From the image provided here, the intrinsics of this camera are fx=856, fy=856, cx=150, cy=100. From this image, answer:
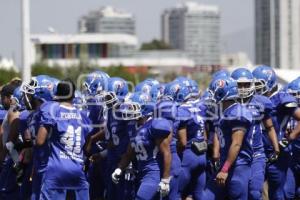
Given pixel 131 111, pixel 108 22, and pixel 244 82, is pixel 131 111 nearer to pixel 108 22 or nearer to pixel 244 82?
pixel 244 82

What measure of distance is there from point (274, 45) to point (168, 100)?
3380 inches

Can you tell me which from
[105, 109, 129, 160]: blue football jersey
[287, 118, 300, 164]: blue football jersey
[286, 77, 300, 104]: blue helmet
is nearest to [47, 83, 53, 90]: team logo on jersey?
[105, 109, 129, 160]: blue football jersey

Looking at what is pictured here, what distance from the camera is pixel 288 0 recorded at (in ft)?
303

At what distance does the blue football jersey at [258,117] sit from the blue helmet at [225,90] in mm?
368

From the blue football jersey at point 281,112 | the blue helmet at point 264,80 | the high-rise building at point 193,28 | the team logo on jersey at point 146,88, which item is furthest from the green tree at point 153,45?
the blue football jersey at point 281,112

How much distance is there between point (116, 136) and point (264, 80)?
7.78 ft

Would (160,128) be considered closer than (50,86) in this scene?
Yes

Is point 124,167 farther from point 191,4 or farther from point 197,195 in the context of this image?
point 191,4

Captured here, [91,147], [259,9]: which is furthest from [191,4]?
[91,147]

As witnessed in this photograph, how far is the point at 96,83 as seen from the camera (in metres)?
11.9

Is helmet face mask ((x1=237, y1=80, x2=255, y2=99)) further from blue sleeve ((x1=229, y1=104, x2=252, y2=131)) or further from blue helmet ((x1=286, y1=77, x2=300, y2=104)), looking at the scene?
blue helmet ((x1=286, y1=77, x2=300, y2=104))

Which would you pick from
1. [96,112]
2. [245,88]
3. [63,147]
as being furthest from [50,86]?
[245,88]

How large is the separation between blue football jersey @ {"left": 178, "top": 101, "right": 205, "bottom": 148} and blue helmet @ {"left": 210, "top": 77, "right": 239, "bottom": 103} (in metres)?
0.80

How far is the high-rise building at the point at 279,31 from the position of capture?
9212 centimetres
